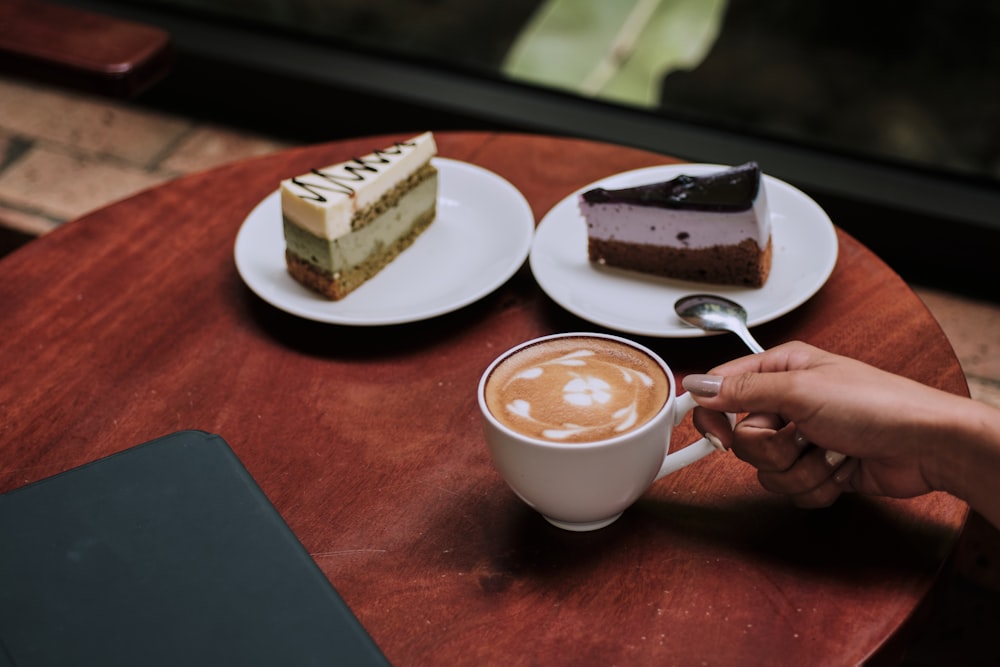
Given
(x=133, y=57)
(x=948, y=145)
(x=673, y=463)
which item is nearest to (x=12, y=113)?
(x=133, y=57)

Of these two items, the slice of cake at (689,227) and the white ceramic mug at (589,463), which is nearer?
the white ceramic mug at (589,463)

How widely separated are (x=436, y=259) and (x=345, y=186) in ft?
0.49

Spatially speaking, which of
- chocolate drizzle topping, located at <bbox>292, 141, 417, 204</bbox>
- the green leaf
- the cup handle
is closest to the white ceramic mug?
the cup handle

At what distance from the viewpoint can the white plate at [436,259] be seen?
1172 millimetres

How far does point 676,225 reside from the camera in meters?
1.22

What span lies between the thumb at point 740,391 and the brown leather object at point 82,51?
90 centimetres

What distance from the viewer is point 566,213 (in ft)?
4.34

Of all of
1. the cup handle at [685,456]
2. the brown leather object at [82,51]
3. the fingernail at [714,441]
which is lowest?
the cup handle at [685,456]

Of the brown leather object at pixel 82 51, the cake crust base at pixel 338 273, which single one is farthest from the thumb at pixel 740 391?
the brown leather object at pixel 82 51

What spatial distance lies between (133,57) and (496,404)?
A: 2.75 ft

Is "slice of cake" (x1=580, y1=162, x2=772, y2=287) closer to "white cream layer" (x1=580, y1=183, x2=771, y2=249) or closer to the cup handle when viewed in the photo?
"white cream layer" (x1=580, y1=183, x2=771, y2=249)

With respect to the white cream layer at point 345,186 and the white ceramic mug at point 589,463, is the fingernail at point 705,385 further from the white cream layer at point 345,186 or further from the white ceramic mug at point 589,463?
the white cream layer at point 345,186

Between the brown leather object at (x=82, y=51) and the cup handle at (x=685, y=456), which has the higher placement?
the brown leather object at (x=82, y=51)

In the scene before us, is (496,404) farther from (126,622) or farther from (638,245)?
(638,245)
